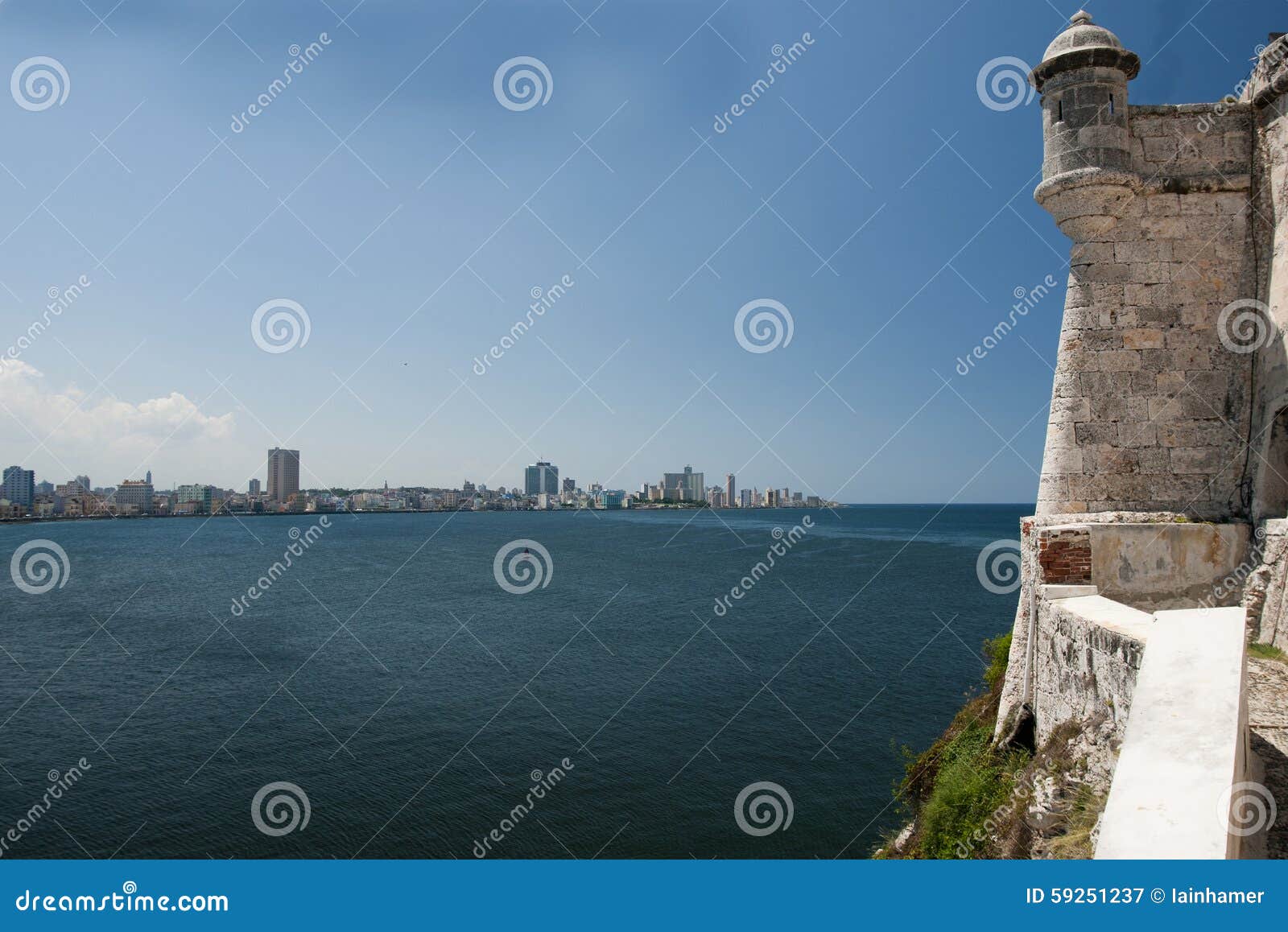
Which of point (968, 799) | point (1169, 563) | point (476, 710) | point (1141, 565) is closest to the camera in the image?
point (1141, 565)

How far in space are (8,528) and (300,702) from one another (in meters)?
Answer: 149

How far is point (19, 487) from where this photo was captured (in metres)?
153

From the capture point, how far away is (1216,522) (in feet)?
32.3

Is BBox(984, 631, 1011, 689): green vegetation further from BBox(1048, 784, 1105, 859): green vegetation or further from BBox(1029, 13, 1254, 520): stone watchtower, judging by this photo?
BBox(1048, 784, 1105, 859): green vegetation

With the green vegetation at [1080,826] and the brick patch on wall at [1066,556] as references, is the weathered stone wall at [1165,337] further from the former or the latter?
the green vegetation at [1080,826]

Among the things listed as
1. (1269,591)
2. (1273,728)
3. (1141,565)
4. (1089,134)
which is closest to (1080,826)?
(1273,728)

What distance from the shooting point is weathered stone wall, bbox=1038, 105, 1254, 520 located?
10.2 meters

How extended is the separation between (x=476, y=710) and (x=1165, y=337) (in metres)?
23.7

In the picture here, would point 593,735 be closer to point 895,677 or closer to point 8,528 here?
point 895,677

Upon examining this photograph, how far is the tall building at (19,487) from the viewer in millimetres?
149625

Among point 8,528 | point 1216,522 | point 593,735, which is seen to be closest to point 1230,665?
point 1216,522

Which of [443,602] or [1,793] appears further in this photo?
[443,602]

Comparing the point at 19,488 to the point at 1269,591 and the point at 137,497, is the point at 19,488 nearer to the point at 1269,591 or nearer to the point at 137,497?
the point at 137,497

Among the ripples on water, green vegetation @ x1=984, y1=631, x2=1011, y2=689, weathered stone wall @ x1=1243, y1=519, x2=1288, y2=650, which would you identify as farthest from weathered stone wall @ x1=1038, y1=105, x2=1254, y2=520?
the ripples on water
